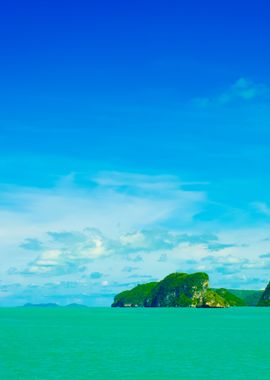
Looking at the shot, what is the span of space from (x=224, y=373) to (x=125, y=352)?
3175 centimetres

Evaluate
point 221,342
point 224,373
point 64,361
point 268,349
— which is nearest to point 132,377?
point 224,373

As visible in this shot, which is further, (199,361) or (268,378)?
(199,361)

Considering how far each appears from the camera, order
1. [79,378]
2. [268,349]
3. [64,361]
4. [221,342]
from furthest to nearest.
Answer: [221,342] < [268,349] < [64,361] < [79,378]

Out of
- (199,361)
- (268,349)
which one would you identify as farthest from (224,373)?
(268,349)

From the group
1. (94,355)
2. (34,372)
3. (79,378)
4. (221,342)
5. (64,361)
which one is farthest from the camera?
(221,342)

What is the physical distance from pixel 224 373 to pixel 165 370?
8.67m

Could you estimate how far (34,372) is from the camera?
8431 centimetres

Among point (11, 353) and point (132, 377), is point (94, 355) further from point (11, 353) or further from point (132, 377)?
point (132, 377)

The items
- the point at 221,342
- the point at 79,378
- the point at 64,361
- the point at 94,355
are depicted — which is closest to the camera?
the point at 79,378

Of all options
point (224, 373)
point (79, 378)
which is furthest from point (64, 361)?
point (224, 373)

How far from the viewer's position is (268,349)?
120m

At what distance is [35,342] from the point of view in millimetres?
138000

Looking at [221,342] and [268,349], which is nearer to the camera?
[268,349]

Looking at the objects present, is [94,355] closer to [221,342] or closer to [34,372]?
[34,372]
